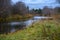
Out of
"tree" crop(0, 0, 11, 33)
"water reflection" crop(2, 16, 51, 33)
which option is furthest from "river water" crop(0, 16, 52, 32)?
"tree" crop(0, 0, 11, 33)

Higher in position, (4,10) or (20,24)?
(4,10)

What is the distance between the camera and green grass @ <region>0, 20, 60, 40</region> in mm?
3525

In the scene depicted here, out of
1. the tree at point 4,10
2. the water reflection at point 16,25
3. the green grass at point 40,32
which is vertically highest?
the tree at point 4,10

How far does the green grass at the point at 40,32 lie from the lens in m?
3.53

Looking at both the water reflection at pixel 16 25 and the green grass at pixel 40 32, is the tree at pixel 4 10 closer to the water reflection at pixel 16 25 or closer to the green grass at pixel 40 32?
the water reflection at pixel 16 25

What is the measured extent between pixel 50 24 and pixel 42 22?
0.48 feet

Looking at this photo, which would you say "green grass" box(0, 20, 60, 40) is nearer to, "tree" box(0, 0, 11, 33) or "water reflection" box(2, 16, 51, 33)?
"water reflection" box(2, 16, 51, 33)

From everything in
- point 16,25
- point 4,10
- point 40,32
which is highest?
point 4,10

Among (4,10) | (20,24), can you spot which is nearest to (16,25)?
(20,24)

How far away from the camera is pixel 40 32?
11.6ft

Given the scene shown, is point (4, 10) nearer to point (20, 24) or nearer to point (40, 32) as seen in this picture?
point (20, 24)

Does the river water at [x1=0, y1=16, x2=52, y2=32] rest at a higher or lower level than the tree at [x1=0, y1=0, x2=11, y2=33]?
lower

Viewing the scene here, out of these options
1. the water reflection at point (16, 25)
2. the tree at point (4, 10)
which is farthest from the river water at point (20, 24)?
the tree at point (4, 10)

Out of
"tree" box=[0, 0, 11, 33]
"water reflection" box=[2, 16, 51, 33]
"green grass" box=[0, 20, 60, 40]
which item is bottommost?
"green grass" box=[0, 20, 60, 40]
